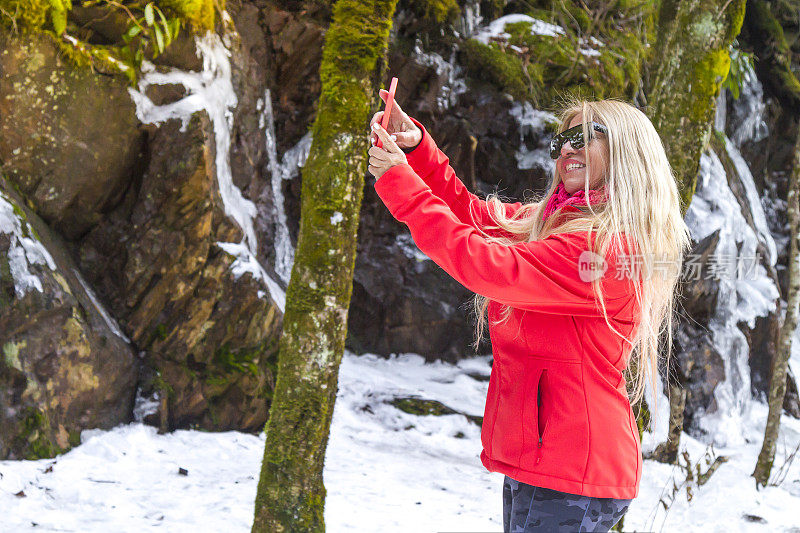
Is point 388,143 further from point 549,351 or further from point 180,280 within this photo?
point 180,280

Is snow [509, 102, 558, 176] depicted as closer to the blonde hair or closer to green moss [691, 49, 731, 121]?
green moss [691, 49, 731, 121]

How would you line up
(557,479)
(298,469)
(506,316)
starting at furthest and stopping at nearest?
(298,469), (506,316), (557,479)

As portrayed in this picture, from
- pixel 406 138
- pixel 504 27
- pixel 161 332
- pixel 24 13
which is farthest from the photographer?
pixel 504 27

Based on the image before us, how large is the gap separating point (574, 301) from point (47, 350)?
162 inches

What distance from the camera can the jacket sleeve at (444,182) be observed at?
7.17 feet

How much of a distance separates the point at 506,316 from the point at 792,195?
19.7 ft

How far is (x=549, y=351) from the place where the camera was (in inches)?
69.2

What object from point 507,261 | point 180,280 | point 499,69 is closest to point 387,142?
point 507,261

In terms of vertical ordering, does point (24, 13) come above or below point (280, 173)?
above

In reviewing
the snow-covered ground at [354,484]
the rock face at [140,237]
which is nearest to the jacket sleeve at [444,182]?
the snow-covered ground at [354,484]

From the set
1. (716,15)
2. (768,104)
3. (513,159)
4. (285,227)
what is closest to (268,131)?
(285,227)

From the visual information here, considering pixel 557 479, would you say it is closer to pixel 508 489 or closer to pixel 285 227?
pixel 508 489

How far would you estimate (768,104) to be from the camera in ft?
39.3

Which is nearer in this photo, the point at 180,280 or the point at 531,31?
the point at 180,280
